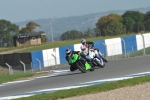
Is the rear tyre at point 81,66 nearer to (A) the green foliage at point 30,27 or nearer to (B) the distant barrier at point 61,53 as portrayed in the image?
(B) the distant barrier at point 61,53

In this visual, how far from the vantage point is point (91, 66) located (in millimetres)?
20688

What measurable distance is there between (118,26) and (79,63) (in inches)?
2634

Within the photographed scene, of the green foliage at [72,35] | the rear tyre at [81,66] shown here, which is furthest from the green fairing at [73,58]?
the green foliage at [72,35]

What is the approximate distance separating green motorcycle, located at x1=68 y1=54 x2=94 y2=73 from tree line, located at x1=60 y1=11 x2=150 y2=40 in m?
60.5

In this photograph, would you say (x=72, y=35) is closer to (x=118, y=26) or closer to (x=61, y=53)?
(x=118, y=26)

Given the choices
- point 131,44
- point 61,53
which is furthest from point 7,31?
→ point 131,44

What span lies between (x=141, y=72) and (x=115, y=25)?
69634 millimetres

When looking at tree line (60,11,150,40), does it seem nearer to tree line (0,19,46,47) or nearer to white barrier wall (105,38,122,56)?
tree line (0,19,46,47)

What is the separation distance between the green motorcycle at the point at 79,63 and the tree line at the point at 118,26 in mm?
60484

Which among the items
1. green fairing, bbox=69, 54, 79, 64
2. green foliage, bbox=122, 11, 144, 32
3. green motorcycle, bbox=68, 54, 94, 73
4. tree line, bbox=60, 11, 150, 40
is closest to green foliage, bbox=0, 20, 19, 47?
tree line, bbox=60, 11, 150, 40

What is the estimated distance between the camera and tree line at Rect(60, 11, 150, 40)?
278ft

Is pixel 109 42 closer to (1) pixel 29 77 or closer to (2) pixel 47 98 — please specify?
(1) pixel 29 77

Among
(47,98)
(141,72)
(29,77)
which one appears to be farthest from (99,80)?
(29,77)

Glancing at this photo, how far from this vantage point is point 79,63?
66.2ft
